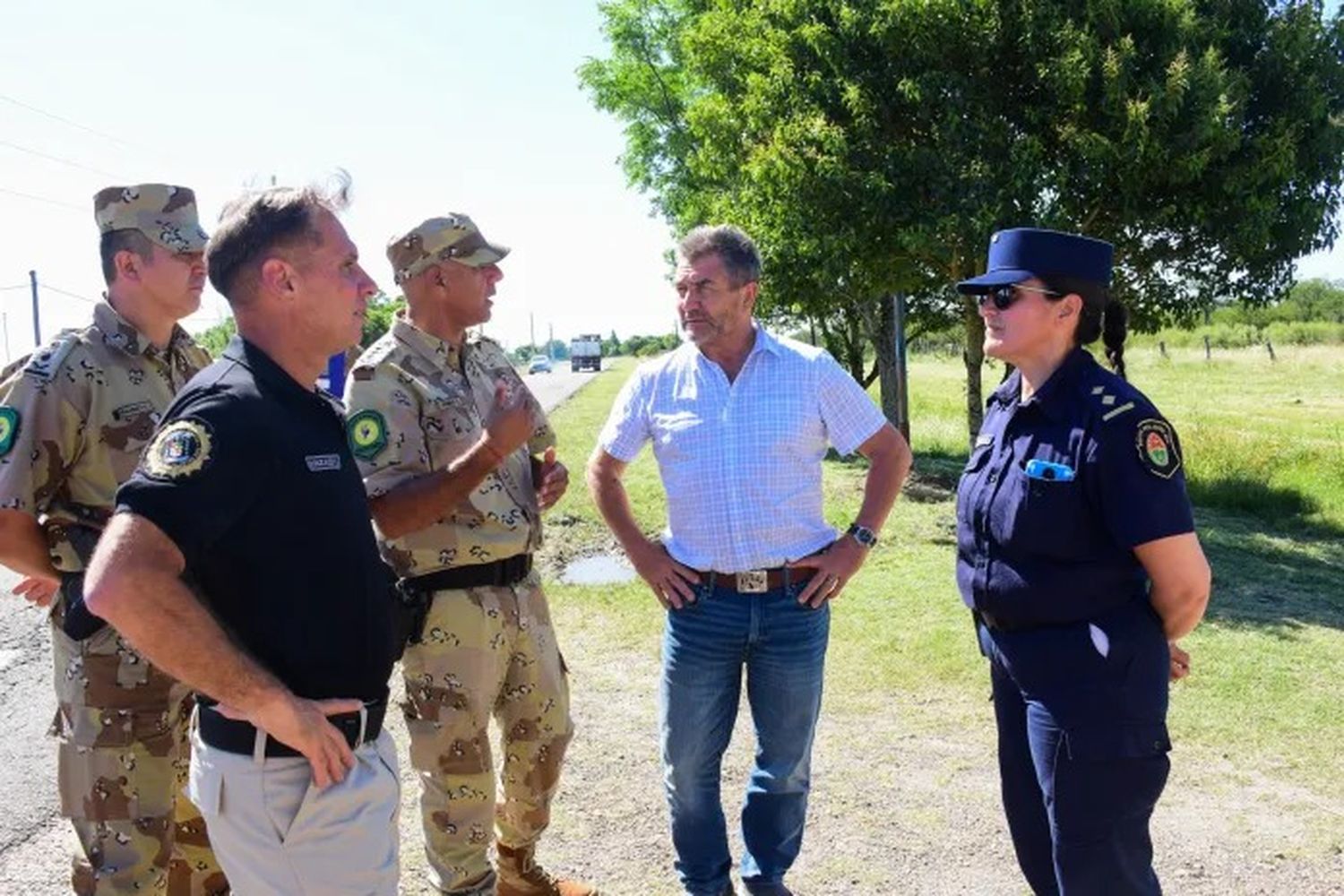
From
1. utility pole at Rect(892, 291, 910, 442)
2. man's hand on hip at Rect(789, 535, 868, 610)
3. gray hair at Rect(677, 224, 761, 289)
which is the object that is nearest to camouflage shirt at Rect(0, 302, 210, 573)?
gray hair at Rect(677, 224, 761, 289)

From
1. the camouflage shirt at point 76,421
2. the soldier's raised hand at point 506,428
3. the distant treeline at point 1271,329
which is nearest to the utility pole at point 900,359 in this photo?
the soldier's raised hand at point 506,428

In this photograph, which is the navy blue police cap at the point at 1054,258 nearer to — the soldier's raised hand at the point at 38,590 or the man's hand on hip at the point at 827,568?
the man's hand on hip at the point at 827,568

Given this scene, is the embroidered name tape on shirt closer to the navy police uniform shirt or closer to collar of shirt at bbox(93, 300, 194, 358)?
collar of shirt at bbox(93, 300, 194, 358)

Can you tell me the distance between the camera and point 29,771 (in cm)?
463

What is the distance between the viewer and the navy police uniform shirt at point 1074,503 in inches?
96.6

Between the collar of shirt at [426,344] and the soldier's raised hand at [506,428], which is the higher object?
the collar of shirt at [426,344]

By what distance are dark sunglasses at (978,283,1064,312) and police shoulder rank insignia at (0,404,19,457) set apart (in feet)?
8.38

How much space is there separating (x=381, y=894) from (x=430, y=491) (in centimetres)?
105

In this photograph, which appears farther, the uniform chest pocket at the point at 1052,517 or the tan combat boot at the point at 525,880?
the tan combat boot at the point at 525,880

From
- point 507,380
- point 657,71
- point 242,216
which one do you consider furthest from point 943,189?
point 657,71

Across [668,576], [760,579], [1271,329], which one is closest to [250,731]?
[668,576]

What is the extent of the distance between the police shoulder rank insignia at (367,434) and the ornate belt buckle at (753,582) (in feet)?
3.83

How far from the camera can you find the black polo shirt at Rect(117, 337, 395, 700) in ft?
6.14

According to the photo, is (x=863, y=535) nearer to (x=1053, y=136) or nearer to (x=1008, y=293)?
(x=1008, y=293)
